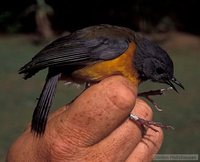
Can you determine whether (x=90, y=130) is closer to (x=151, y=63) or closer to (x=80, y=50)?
(x=80, y=50)

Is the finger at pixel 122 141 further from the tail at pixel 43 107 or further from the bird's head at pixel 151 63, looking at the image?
the bird's head at pixel 151 63

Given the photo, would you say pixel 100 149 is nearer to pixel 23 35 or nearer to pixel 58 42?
pixel 58 42

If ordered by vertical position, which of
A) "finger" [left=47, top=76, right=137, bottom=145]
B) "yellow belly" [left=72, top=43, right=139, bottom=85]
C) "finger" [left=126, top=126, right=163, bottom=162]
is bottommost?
"finger" [left=126, top=126, right=163, bottom=162]

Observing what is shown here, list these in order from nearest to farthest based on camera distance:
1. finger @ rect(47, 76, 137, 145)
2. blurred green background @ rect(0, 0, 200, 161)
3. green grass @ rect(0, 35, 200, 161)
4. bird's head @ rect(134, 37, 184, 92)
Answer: finger @ rect(47, 76, 137, 145) < bird's head @ rect(134, 37, 184, 92) < green grass @ rect(0, 35, 200, 161) < blurred green background @ rect(0, 0, 200, 161)

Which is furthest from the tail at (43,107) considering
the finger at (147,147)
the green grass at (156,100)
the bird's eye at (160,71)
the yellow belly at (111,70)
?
the green grass at (156,100)

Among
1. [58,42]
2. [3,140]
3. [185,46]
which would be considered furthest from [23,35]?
[58,42]

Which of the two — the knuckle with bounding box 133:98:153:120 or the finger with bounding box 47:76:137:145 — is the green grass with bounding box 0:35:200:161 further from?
the finger with bounding box 47:76:137:145

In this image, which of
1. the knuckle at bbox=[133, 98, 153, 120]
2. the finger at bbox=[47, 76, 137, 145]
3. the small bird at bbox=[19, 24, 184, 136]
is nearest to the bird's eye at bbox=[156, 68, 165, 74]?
the small bird at bbox=[19, 24, 184, 136]
